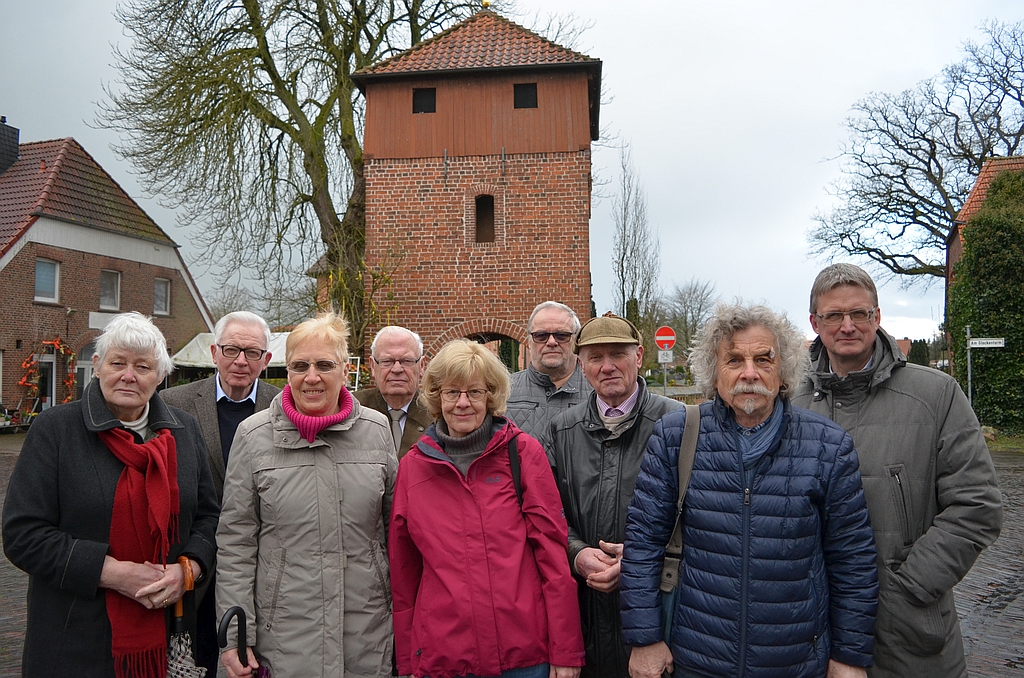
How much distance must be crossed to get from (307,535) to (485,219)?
43.9ft

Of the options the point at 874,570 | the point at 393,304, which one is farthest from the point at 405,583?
the point at 393,304

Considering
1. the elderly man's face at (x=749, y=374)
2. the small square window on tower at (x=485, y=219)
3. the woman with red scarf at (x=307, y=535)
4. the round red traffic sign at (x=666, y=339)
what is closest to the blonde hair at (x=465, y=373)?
the woman with red scarf at (x=307, y=535)

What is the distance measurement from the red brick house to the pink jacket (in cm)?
2380

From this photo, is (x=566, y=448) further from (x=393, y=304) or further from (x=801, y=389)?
(x=393, y=304)

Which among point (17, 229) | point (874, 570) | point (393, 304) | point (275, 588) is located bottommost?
point (275, 588)

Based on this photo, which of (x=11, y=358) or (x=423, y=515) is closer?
(x=423, y=515)

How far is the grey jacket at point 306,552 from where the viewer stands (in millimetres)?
2727

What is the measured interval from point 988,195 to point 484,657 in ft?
73.4

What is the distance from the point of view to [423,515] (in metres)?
2.70

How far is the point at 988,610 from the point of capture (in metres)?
5.97

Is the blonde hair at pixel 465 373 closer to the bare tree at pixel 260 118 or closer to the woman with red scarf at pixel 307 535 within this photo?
the woman with red scarf at pixel 307 535

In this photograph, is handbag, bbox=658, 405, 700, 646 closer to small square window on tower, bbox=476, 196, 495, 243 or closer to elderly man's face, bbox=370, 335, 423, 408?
elderly man's face, bbox=370, 335, 423, 408

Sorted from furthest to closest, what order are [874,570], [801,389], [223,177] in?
[223,177] < [801,389] < [874,570]

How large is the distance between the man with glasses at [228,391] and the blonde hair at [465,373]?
132 cm
